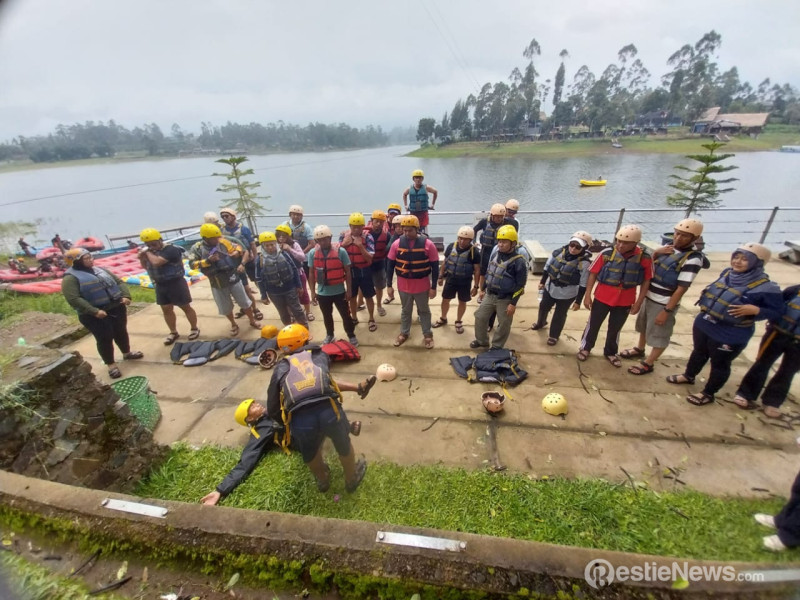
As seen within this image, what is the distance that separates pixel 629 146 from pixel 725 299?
2351 inches

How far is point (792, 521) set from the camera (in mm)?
2250

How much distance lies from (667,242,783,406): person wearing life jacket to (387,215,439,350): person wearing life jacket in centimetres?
294

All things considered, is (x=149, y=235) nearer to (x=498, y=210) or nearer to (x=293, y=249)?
(x=293, y=249)

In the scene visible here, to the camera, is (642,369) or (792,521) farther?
(642,369)

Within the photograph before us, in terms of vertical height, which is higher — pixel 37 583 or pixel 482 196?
pixel 37 583

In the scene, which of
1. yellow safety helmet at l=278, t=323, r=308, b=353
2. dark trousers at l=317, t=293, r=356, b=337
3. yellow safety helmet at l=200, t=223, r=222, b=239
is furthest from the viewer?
yellow safety helmet at l=200, t=223, r=222, b=239

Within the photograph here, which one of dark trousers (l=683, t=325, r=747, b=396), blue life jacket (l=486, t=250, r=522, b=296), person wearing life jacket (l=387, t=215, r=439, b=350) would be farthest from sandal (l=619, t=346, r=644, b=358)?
person wearing life jacket (l=387, t=215, r=439, b=350)

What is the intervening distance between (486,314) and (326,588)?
3530mm

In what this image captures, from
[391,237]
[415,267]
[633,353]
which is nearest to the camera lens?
[633,353]

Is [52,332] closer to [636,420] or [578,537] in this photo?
[578,537]

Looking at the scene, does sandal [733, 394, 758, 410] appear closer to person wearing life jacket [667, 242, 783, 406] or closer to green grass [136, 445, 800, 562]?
person wearing life jacket [667, 242, 783, 406]

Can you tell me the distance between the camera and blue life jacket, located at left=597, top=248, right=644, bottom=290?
3.92 metres

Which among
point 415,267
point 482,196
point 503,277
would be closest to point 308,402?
point 415,267

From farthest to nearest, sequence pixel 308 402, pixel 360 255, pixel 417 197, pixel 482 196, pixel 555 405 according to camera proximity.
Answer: pixel 482 196
pixel 417 197
pixel 360 255
pixel 555 405
pixel 308 402
